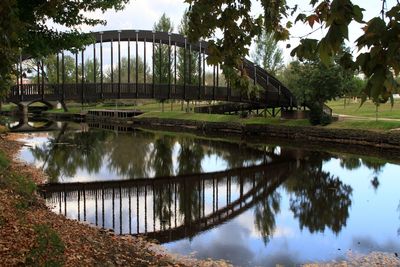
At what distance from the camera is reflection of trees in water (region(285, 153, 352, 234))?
51.5ft

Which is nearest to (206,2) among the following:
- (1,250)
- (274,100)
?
(1,250)

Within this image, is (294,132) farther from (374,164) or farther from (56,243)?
(56,243)

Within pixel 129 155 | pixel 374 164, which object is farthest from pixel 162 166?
pixel 374 164

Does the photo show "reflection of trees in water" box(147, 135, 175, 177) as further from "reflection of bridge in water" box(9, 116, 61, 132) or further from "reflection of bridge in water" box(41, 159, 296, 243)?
"reflection of bridge in water" box(9, 116, 61, 132)

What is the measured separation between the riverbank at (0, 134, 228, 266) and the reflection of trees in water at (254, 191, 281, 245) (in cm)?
353

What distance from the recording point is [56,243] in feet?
29.1

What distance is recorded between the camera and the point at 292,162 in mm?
29625

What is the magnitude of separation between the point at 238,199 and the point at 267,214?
268cm

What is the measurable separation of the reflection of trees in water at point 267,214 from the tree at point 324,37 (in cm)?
984

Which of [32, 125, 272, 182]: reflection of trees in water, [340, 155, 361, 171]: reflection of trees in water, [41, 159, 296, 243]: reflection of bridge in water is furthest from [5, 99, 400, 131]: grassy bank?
[32, 125, 272, 182]: reflection of trees in water

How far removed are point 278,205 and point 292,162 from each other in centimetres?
1169

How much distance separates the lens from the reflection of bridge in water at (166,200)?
50.4 ft

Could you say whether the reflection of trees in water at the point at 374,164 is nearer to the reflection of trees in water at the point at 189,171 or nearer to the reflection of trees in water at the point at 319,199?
the reflection of trees in water at the point at 319,199

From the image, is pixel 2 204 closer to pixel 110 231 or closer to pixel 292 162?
pixel 110 231
